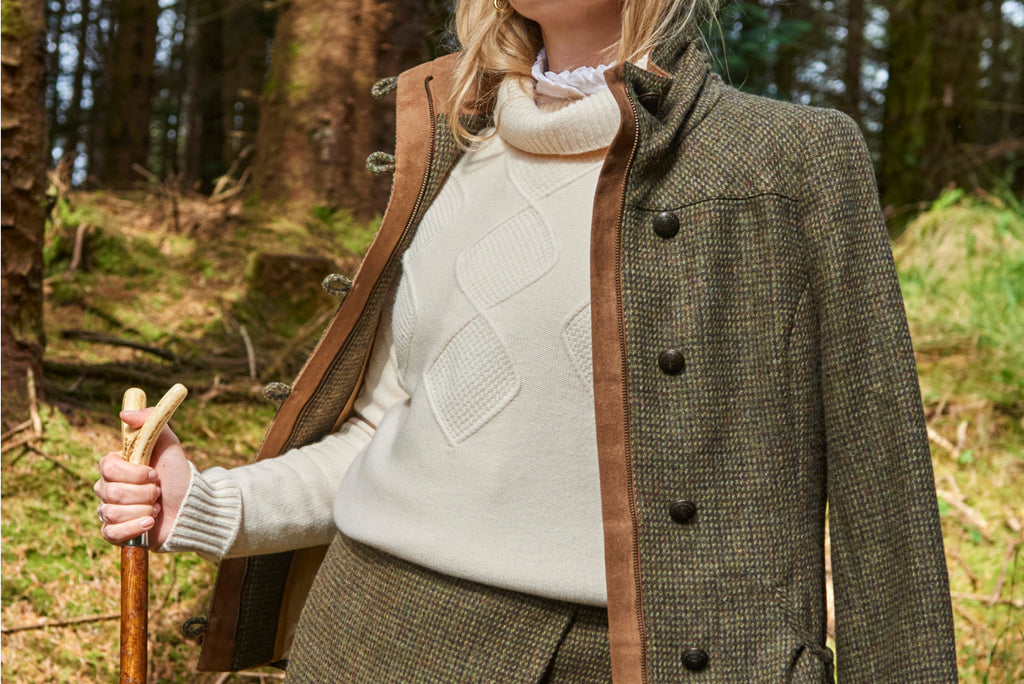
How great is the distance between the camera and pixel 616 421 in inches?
50.1

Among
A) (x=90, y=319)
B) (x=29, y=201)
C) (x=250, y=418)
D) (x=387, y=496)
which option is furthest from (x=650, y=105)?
(x=90, y=319)

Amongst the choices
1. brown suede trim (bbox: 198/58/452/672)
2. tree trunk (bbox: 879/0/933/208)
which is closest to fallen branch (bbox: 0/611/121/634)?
brown suede trim (bbox: 198/58/452/672)

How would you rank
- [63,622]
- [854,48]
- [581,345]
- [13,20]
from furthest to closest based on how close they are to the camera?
[854,48], [13,20], [63,622], [581,345]

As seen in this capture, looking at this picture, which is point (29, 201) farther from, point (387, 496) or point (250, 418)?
point (387, 496)

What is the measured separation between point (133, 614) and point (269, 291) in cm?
282

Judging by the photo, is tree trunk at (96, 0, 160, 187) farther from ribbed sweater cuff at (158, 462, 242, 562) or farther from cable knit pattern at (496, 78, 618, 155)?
cable knit pattern at (496, 78, 618, 155)

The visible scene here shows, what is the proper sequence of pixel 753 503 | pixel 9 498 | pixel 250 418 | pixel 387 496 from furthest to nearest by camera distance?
pixel 250 418 → pixel 9 498 → pixel 387 496 → pixel 753 503

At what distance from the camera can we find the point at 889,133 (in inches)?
284

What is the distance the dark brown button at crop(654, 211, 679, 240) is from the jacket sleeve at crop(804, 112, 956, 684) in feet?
0.61

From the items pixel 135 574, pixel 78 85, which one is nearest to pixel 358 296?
pixel 135 574

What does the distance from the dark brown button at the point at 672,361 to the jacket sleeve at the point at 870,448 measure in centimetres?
21

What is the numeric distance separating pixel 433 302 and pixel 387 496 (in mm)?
340

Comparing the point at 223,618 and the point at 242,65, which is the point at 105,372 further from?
the point at 242,65

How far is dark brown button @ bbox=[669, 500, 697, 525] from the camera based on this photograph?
4.14 ft
